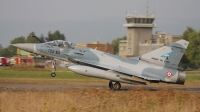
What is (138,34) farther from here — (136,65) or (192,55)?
(136,65)

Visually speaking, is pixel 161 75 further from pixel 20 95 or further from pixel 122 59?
pixel 20 95

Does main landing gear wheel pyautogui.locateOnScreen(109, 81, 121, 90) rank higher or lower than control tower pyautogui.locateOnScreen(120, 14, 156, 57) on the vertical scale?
lower

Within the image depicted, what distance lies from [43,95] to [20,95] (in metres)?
0.87

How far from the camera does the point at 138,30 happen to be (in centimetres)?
9756

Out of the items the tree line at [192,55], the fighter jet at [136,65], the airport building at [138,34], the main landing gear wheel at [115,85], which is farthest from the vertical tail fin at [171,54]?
the airport building at [138,34]

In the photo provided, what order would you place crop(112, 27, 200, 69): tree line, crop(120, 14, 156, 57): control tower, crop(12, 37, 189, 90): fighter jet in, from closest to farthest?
crop(12, 37, 189, 90): fighter jet
crop(112, 27, 200, 69): tree line
crop(120, 14, 156, 57): control tower

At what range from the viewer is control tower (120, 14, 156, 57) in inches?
3809

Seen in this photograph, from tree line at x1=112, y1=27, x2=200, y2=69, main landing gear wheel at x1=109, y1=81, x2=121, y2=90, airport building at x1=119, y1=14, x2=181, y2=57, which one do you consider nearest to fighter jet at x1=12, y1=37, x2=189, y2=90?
main landing gear wheel at x1=109, y1=81, x2=121, y2=90

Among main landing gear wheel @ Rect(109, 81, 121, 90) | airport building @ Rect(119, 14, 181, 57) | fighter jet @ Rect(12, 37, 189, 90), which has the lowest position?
main landing gear wheel @ Rect(109, 81, 121, 90)

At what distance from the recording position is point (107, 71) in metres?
20.5

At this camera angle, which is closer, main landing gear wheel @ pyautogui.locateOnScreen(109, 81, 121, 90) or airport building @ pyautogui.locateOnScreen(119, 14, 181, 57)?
main landing gear wheel @ pyautogui.locateOnScreen(109, 81, 121, 90)

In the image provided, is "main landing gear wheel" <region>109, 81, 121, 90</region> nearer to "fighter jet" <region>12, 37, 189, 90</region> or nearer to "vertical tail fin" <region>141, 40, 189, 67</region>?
"fighter jet" <region>12, 37, 189, 90</region>

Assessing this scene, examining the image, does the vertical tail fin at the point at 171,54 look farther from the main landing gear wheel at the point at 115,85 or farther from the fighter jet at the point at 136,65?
the main landing gear wheel at the point at 115,85

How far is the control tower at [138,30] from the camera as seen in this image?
96.8 meters
